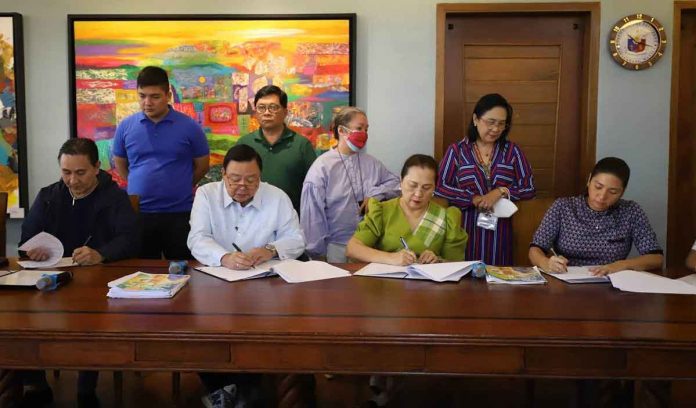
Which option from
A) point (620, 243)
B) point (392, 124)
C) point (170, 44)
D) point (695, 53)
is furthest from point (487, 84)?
point (170, 44)

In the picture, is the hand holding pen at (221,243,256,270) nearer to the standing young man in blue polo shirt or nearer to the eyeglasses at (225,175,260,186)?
the eyeglasses at (225,175,260,186)

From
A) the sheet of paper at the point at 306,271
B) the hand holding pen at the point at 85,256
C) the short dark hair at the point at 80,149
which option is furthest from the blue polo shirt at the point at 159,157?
the sheet of paper at the point at 306,271

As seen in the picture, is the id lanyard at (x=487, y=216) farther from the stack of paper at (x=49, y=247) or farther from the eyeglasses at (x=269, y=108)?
the stack of paper at (x=49, y=247)

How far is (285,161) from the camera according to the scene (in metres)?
2.99

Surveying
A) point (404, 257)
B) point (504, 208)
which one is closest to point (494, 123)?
point (504, 208)

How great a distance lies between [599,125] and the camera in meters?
3.55

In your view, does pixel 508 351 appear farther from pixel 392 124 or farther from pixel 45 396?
pixel 392 124

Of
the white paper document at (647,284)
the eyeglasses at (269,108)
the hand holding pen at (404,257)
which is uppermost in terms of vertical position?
the eyeglasses at (269,108)

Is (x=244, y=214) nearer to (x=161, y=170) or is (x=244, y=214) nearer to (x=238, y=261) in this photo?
(x=238, y=261)

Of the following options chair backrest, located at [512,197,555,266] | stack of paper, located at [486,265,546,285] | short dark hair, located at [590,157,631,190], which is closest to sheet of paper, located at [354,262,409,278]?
stack of paper, located at [486,265,546,285]

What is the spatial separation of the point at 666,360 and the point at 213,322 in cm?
107

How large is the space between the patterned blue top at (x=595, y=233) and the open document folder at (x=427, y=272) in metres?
0.47

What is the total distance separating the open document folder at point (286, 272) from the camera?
6.55ft

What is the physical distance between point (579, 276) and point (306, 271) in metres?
0.90
